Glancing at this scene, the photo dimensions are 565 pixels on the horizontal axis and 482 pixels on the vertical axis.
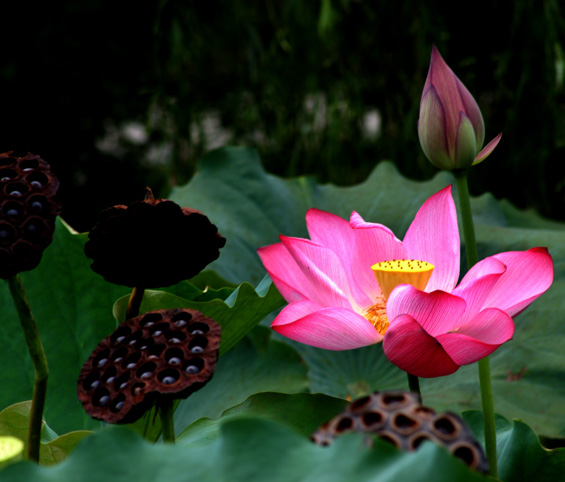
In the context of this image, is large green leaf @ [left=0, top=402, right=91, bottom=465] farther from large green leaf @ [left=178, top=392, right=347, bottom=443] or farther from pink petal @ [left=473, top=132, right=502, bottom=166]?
pink petal @ [left=473, top=132, right=502, bottom=166]

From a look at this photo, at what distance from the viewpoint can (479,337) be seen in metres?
0.38

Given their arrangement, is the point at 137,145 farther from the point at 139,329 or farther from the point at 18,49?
the point at 139,329

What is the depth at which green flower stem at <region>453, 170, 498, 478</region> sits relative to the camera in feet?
1.28

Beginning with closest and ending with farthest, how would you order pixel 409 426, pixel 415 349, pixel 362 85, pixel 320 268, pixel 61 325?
pixel 409 426 → pixel 415 349 → pixel 320 268 → pixel 61 325 → pixel 362 85

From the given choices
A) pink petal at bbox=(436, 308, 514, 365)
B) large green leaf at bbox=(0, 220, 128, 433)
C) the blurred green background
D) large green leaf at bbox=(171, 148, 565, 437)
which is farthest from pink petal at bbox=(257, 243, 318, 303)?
the blurred green background

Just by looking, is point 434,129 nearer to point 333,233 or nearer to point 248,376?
point 333,233

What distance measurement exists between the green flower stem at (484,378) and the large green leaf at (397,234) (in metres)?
0.37

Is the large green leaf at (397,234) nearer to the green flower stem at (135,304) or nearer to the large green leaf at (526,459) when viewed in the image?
the large green leaf at (526,459)

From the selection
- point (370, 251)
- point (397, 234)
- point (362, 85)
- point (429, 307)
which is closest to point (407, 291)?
point (429, 307)

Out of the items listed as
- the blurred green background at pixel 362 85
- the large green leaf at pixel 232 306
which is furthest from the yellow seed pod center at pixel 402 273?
the blurred green background at pixel 362 85

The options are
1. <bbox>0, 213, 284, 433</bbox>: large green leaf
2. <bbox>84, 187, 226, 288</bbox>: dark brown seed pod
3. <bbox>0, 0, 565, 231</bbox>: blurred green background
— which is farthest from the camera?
<bbox>0, 0, 565, 231</bbox>: blurred green background

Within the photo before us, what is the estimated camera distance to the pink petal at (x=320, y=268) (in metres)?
0.42

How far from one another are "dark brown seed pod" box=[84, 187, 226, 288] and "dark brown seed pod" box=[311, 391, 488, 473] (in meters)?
0.13

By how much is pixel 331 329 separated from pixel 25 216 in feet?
0.59
